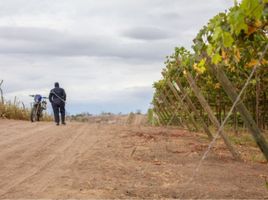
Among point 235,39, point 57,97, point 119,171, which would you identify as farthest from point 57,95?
point 235,39

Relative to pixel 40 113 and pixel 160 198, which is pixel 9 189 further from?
pixel 40 113

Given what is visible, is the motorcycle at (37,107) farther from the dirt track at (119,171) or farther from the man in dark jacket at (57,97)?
the dirt track at (119,171)

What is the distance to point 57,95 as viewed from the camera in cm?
2512

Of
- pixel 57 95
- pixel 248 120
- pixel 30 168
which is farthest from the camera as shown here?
pixel 57 95

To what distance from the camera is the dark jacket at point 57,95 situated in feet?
82.5

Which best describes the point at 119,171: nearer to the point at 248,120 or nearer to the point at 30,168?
the point at 30,168

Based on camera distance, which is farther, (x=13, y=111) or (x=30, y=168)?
Answer: (x=13, y=111)

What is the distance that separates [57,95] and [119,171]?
14.8 metres

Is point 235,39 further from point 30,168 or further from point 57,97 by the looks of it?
point 57,97

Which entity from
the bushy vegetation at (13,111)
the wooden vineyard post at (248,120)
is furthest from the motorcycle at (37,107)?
the wooden vineyard post at (248,120)

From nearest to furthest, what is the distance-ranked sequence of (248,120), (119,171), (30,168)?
(248,120) < (119,171) < (30,168)

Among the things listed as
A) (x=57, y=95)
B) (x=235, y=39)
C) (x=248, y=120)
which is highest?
(x=57, y=95)

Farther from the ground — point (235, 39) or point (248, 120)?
point (235, 39)

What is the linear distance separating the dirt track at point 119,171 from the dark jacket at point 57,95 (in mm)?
8201
